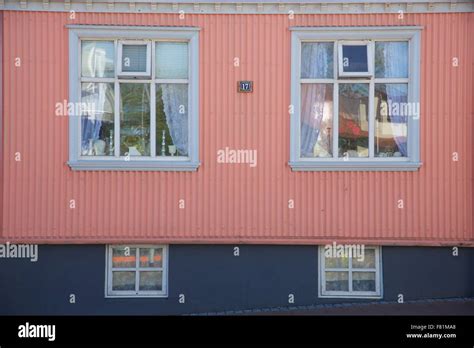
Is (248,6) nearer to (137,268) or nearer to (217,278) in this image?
(217,278)

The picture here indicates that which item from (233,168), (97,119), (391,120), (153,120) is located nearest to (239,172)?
(233,168)

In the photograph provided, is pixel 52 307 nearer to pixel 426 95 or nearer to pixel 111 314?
pixel 111 314

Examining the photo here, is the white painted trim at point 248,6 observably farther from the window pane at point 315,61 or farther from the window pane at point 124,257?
the window pane at point 124,257

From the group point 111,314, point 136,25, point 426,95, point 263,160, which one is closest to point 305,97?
point 263,160

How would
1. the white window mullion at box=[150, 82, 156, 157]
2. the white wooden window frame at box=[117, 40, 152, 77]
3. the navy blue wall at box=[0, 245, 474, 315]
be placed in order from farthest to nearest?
the white window mullion at box=[150, 82, 156, 157] < the white wooden window frame at box=[117, 40, 152, 77] < the navy blue wall at box=[0, 245, 474, 315]

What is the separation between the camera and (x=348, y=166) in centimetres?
964

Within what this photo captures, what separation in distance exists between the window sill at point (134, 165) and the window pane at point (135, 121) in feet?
0.80

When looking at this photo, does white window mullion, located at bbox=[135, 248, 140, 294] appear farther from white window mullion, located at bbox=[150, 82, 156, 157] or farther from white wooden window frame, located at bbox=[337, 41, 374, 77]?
white wooden window frame, located at bbox=[337, 41, 374, 77]

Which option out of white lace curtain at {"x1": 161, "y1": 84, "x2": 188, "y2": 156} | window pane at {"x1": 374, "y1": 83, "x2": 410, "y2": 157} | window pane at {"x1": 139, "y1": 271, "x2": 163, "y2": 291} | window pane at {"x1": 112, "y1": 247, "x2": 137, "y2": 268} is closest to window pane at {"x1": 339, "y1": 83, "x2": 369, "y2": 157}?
window pane at {"x1": 374, "y1": 83, "x2": 410, "y2": 157}

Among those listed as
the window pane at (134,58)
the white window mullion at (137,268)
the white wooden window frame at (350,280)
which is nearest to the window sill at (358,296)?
the white wooden window frame at (350,280)

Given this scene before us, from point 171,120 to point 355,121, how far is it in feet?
8.65

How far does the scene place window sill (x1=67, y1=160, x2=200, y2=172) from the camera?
9.59 meters

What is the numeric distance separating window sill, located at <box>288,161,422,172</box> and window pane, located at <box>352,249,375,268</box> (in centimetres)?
117

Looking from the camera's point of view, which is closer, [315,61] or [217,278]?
[217,278]
